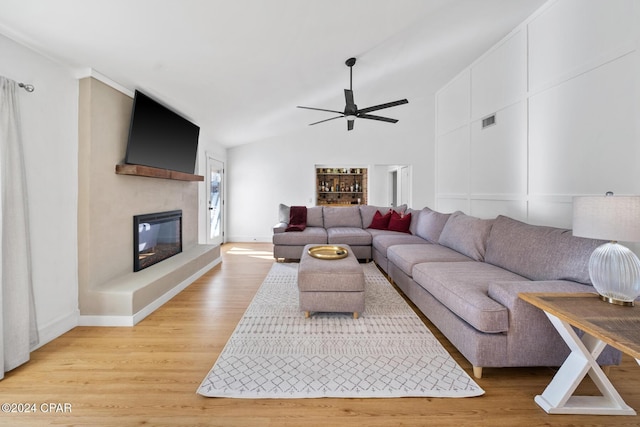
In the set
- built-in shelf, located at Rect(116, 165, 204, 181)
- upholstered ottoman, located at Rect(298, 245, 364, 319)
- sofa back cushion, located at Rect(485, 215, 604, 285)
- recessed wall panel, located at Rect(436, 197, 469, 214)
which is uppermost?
built-in shelf, located at Rect(116, 165, 204, 181)

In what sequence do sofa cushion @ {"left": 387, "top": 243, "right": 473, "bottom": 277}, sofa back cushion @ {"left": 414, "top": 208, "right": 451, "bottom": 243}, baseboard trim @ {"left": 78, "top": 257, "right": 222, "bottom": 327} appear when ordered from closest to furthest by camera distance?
baseboard trim @ {"left": 78, "top": 257, "right": 222, "bottom": 327}, sofa cushion @ {"left": 387, "top": 243, "right": 473, "bottom": 277}, sofa back cushion @ {"left": 414, "top": 208, "right": 451, "bottom": 243}

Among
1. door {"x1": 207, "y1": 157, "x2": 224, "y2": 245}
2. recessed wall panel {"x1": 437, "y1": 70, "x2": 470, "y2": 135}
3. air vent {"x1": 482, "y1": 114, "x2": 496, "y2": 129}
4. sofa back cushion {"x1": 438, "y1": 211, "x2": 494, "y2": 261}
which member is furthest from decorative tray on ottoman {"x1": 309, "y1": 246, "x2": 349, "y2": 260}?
door {"x1": 207, "y1": 157, "x2": 224, "y2": 245}

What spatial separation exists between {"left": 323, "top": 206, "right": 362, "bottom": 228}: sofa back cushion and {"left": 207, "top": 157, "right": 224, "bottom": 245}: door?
2.41 meters

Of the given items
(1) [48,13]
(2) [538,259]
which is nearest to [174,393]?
(1) [48,13]

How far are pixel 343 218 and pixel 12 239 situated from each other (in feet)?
15.8

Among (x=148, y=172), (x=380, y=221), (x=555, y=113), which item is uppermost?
(x=555, y=113)

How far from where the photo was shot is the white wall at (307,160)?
7.13m

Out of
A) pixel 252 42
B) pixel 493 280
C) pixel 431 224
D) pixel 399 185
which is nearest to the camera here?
pixel 493 280

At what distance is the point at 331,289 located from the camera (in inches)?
107

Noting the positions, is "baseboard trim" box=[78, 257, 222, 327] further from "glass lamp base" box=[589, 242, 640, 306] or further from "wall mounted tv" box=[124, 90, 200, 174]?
"glass lamp base" box=[589, 242, 640, 306]

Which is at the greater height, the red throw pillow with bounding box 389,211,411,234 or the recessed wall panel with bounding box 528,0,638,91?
the recessed wall panel with bounding box 528,0,638,91

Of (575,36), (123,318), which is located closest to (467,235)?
(575,36)

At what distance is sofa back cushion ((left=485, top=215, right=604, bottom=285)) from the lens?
6.71 ft

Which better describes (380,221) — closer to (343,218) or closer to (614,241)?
(343,218)
